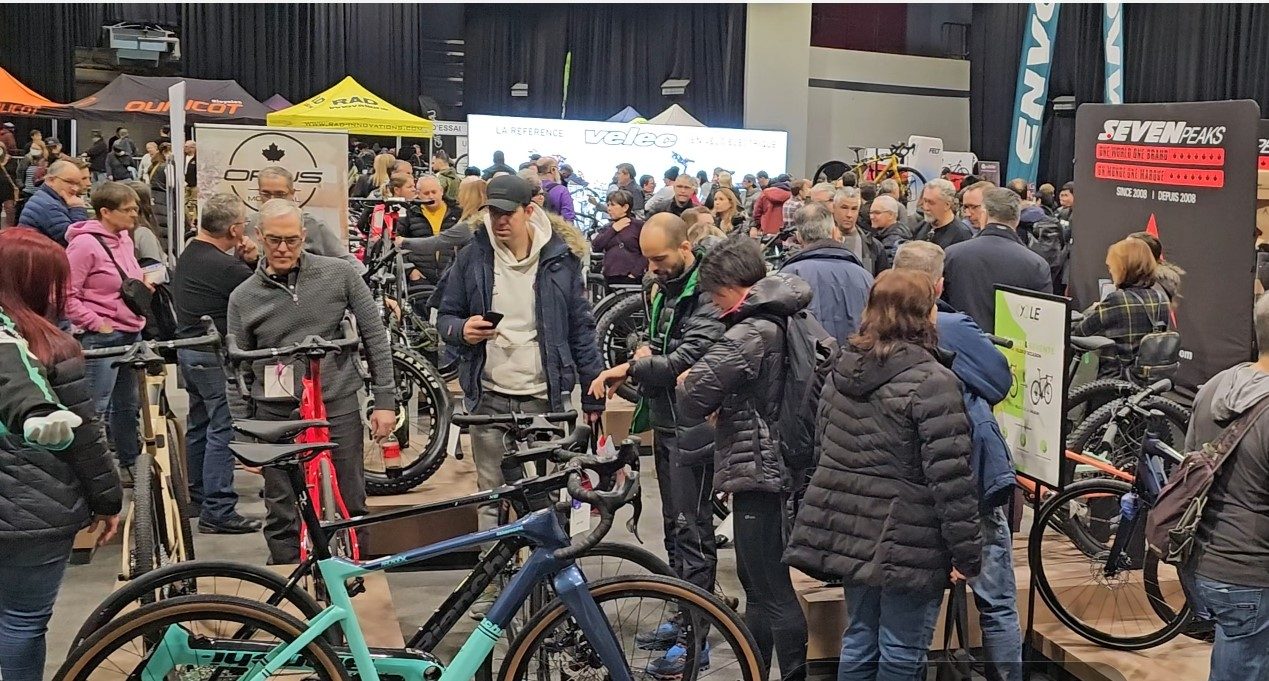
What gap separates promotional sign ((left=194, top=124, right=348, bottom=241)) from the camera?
5.61m

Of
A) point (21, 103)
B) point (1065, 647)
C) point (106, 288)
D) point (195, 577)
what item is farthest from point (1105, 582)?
point (21, 103)

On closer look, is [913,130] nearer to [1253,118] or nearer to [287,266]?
[1253,118]

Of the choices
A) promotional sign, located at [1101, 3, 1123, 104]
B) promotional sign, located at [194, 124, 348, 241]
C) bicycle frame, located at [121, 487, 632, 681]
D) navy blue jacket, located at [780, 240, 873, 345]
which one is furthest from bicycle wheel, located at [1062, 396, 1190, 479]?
promotional sign, located at [1101, 3, 1123, 104]

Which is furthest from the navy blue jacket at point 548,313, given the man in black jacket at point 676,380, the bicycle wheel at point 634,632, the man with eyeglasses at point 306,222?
the bicycle wheel at point 634,632

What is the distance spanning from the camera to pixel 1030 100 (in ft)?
57.1

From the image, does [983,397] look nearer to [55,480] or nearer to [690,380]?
[690,380]

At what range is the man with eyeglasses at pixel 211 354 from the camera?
16.8 feet

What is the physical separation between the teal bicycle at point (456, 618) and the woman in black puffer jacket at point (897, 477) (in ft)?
1.30

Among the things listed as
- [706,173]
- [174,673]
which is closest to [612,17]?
[706,173]

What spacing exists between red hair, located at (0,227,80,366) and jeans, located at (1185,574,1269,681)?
293 cm

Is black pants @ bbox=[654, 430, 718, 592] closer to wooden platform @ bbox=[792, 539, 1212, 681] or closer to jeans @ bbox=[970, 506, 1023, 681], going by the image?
wooden platform @ bbox=[792, 539, 1212, 681]

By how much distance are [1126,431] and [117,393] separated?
4.49 meters

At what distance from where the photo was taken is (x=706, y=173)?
638 inches

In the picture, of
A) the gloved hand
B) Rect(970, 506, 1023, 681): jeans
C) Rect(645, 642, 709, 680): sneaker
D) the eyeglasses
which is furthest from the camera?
the eyeglasses
